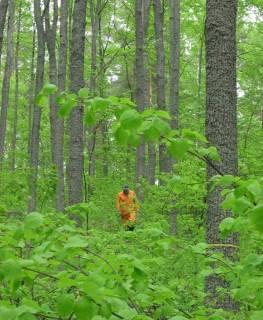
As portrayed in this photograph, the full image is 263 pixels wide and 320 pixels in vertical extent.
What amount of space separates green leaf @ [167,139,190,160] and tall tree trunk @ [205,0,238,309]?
2.77 m

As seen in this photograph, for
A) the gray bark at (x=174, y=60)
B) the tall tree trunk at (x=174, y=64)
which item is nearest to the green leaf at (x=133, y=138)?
the tall tree trunk at (x=174, y=64)

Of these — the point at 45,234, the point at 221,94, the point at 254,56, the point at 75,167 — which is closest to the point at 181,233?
the point at 75,167

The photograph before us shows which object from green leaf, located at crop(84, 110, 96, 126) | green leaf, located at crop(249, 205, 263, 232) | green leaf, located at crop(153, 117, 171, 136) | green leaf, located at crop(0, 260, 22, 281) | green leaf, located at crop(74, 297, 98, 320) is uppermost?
green leaf, located at crop(84, 110, 96, 126)

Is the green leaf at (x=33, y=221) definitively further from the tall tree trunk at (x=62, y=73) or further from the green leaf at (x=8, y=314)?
the tall tree trunk at (x=62, y=73)

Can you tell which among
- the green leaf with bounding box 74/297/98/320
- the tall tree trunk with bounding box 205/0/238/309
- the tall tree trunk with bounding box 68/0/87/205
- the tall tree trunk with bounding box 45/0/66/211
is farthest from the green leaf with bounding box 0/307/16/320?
the tall tree trunk with bounding box 45/0/66/211

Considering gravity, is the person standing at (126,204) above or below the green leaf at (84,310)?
below

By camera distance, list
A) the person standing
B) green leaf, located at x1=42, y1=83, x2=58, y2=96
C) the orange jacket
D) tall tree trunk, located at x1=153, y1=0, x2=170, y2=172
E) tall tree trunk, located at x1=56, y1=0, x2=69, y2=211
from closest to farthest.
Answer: green leaf, located at x1=42, y1=83, x2=58, y2=96 → the orange jacket → the person standing → tall tree trunk, located at x1=56, y1=0, x2=69, y2=211 → tall tree trunk, located at x1=153, y1=0, x2=170, y2=172

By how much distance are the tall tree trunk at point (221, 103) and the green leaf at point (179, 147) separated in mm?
2771

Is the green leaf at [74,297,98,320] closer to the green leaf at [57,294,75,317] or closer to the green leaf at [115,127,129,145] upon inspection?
the green leaf at [57,294,75,317]

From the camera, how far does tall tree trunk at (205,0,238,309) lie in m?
5.20

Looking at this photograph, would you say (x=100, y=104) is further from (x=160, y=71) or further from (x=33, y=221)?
(x=160, y=71)

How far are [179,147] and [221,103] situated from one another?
9.50 feet

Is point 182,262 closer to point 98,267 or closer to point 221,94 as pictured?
point 98,267

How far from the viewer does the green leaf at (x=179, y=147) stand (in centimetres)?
246
